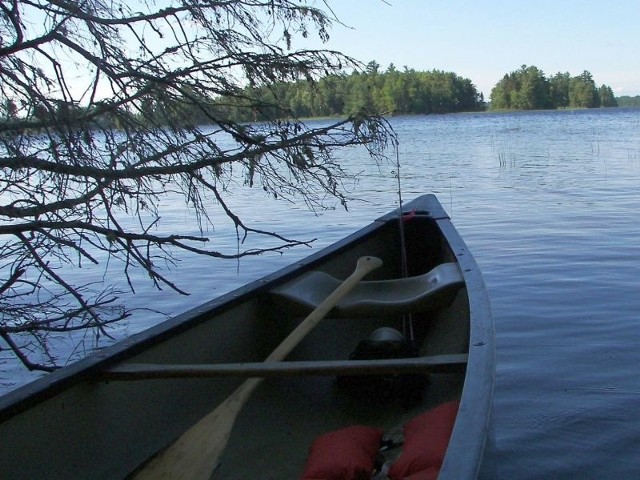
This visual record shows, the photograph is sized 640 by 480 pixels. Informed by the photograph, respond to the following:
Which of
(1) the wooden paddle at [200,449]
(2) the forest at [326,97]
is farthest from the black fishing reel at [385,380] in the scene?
(2) the forest at [326,97]

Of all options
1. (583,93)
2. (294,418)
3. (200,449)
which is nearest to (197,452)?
(200,449)

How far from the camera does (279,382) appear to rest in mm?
4418

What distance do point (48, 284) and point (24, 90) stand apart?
6.83 metres

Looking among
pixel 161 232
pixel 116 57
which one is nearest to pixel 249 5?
pixel 116 57

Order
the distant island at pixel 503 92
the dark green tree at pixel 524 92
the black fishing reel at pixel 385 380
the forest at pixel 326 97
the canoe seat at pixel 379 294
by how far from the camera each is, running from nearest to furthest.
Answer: the black fishing reel at pixel 385 380 < the forest at pixel 326 97 < the canoe seat at pixel 379 294 < the distant island at pixel 503 92 < the dark green tree at pixel 524 92

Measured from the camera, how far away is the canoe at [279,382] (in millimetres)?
2910

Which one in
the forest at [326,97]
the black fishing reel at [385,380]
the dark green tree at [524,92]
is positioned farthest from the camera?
the dark green tree at [524,92]

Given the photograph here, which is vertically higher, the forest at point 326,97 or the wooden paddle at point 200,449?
the forest at point 326,97

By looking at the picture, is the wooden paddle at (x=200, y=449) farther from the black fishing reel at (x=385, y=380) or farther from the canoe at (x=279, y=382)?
the black fishing reel at (x=385, y=380)

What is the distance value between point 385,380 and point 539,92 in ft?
403

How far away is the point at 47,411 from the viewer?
117 inches

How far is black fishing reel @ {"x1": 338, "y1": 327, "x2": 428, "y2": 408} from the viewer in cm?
426

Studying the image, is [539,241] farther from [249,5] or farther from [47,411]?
[47,411]

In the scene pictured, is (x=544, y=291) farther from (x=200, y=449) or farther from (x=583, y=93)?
(x=583, y=93)
